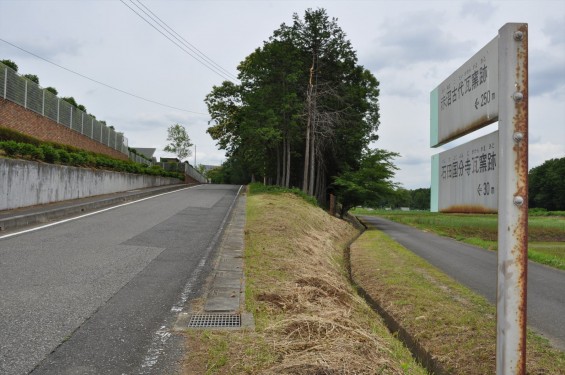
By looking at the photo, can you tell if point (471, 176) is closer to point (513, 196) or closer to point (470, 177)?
point (470, 177)

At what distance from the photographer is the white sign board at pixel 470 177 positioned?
285 centimetres

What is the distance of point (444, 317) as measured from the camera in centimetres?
679

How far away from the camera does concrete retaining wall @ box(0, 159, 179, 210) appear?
43.3ft

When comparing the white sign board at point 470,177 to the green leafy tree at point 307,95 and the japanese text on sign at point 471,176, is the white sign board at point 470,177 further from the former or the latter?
the green leafy tree at point 307,95

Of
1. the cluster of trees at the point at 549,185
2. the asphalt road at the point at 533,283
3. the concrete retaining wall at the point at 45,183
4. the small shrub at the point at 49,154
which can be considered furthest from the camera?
the cluster of trees at the point at 549,185

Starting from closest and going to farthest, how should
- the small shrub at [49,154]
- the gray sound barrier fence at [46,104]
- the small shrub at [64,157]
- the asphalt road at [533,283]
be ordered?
the asphalt road at [533,283] → the small shrub at [49,154] → the small shrub at [64,157] → the gray sound barrier fence at [46,104]

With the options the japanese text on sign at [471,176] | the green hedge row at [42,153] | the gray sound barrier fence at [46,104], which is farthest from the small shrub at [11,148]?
the japanese text on sign at [471,176]

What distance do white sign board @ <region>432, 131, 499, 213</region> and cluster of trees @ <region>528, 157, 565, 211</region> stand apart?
9090 cm

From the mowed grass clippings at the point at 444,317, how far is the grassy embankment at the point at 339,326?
1 centimetres

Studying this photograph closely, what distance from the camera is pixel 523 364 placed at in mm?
2729


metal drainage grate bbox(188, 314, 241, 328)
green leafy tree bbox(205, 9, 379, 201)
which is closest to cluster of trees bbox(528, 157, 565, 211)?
green leafy tree bbox(205, 9, 379, 201)

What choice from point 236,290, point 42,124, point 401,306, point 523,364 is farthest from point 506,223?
point 42,124

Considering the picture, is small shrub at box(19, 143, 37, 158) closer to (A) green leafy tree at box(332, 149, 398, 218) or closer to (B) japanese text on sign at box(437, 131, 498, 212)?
(B) japanese text on sign at box(437, 131, 498, 212)

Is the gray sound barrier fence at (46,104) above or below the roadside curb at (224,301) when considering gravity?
above
